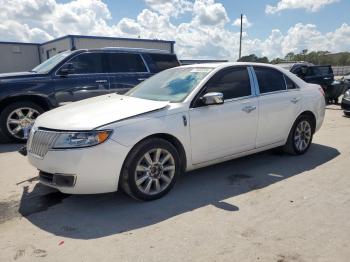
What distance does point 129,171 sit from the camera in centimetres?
391

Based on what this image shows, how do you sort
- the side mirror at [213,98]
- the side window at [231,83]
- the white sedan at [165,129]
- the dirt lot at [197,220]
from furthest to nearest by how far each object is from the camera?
1. the side window at [231,83]
2. the side mirror at [213,98]
3. the white sedan at [165,129]
4. the dirt lot at [197,220]

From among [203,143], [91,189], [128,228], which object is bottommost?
[128,228]

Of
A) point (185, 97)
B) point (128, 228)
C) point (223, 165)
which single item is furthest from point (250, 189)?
point (128, 228)

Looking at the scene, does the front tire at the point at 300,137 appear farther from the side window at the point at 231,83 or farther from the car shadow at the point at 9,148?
the car shadow at the point at 9,148

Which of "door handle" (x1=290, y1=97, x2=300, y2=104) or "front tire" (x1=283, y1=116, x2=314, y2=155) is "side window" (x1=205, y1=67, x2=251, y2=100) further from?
"front tire" (x1=283, y1=116, x2=314, y2=155)

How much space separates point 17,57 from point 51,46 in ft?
10.8

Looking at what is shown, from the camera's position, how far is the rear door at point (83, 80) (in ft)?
24.5

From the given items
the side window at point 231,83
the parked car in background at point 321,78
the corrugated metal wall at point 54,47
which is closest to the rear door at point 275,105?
the side window at point 231,83

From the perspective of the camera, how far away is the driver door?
4.47 metres

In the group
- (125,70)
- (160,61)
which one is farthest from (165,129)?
(160,61)

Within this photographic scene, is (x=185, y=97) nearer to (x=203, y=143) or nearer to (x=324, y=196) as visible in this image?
(x=203, y=143)

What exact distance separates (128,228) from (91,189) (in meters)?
0.63

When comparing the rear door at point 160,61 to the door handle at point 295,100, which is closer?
the door handle at point 295,100

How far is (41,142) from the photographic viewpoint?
395 centimetres
